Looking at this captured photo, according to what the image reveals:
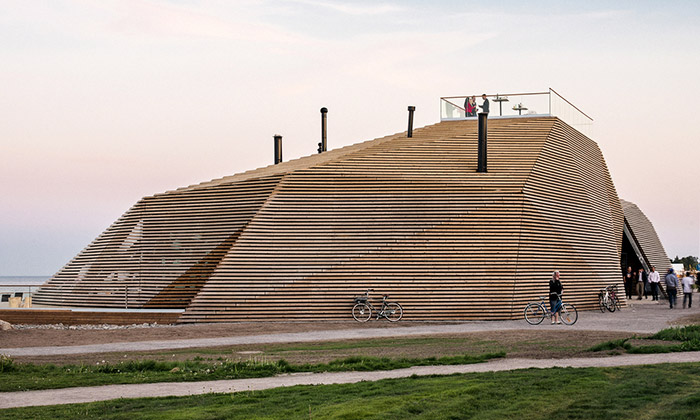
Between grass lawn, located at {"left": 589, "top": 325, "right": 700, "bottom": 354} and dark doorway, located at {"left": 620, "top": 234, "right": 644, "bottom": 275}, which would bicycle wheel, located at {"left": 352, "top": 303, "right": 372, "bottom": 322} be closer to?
grass lawn, located at {"left": 589, "top": 325, "right": 700, "bottom": 354}

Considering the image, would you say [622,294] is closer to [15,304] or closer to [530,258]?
[530,258]

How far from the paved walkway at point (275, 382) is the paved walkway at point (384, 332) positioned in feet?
17.2

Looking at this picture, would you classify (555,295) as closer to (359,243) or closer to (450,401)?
(359,243)

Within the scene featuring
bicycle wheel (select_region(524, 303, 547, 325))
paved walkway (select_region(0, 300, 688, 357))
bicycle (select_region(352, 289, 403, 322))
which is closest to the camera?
paved walkway (select_region(0, 300, 688, 357))

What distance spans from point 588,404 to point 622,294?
21937 millimetres

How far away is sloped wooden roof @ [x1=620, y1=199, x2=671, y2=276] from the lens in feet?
124

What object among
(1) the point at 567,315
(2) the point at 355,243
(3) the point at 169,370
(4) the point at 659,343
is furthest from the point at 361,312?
(3) the point at 169,370

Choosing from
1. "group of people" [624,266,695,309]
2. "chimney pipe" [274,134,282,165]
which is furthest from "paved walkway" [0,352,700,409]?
"chimney pipe" [274,134,282,165]

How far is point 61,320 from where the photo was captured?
73.7 ft

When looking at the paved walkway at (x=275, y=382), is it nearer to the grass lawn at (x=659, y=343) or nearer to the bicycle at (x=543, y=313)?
the grass lawn at (x=659, y=343)

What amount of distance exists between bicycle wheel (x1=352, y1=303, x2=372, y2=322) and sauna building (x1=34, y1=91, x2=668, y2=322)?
258 millimetres

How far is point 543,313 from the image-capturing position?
70.4 feet

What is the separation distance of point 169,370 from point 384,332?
7811 mm

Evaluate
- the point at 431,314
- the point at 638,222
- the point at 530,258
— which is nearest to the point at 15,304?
the point at 431,314
